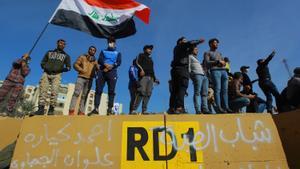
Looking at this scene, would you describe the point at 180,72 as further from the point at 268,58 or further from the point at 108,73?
the point at 268,58

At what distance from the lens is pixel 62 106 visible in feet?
312

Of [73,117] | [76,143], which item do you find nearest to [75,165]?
[76,143]

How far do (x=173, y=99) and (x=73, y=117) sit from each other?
2228 millimetres

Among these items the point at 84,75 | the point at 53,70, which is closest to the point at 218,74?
the point at 84,75

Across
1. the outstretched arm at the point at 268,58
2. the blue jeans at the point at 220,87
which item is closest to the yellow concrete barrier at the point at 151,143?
the blue jeans at the point at 220,87

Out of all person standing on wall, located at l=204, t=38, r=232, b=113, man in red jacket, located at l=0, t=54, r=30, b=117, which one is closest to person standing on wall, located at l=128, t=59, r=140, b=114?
person standing on wall, located at l=204, t=38, r=232, b=113

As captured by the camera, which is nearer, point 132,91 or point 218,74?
point 218,74

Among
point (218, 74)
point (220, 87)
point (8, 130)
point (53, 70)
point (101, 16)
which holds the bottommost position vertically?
point (8, 130)

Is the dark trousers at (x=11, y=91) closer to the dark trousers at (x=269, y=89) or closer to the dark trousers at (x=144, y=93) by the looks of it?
the dark trousers at (x=144, y=93)

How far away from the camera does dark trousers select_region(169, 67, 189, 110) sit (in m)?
6.28

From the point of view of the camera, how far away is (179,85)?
21.0 feet

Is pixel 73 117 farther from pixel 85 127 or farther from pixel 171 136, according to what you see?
pixel 171 136

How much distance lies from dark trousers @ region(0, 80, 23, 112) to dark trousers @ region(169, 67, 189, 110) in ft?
12.7

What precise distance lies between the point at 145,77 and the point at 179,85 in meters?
1.06
